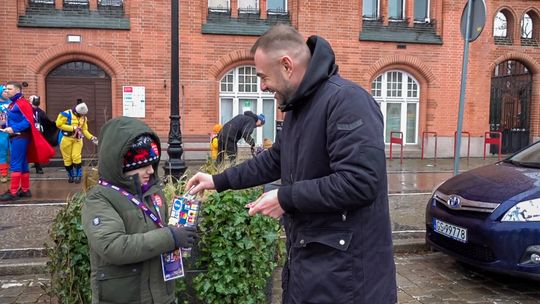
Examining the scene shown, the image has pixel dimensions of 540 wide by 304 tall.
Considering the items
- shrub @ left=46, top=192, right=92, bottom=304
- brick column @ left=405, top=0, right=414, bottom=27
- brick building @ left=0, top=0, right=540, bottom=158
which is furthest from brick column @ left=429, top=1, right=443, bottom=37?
shrub @ left=46, top=192, right=92, bottom=304

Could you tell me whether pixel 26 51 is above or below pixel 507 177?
above

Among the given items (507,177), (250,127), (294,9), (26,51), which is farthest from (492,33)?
(26,51)

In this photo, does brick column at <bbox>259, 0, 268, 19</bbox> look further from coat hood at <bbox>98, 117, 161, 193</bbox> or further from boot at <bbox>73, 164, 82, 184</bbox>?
coat hood at <bbox>98, 117, 161, 193</bbox>

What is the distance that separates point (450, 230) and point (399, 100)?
12858 mm

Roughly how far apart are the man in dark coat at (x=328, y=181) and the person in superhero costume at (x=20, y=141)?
7.62 metres

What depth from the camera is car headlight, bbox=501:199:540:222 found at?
176 inches

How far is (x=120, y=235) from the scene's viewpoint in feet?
7.90

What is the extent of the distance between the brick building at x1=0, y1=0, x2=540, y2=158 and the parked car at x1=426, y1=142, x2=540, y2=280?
422 inches

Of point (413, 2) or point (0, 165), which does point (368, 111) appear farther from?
point (413, 2)

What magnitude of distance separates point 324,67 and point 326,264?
856 millimetres

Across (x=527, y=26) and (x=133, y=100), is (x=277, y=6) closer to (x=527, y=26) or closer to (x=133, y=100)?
(x=133, y=100)

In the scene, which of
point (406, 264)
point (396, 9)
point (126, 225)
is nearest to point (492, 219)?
point (406, 264)

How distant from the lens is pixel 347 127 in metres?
1.92

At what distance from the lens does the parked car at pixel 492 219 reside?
4.46 meters
